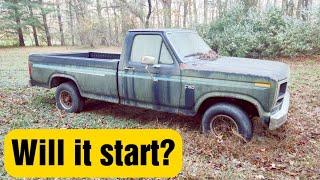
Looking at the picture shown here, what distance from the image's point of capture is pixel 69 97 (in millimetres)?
7699

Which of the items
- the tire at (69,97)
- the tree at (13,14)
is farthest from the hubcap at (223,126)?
the tree at (13,14)

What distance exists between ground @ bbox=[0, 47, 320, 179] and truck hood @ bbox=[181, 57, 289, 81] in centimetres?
105

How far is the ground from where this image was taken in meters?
4.70

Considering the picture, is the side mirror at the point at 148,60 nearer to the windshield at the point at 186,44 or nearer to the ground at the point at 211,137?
the windshield at the point at 186,44

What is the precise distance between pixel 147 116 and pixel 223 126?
6.60 feet

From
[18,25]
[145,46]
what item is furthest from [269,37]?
[18,25]

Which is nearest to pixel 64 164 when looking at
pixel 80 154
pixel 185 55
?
pixel 80 154

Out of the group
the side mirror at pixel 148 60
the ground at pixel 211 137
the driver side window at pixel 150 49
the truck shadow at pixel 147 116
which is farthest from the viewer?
the truck shadow at pixel 147 116

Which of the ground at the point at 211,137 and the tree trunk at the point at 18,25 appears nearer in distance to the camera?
the ground at the point at 211,137

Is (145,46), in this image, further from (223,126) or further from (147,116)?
(223,126)

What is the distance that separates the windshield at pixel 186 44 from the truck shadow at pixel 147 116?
4.46 ft

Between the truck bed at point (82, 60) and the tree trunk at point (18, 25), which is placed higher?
the tree trunk at point (18, 25)

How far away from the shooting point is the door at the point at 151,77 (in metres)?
5.97

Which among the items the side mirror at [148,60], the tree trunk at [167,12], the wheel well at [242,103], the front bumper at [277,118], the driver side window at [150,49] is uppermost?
the tree trunk at [167,12]
